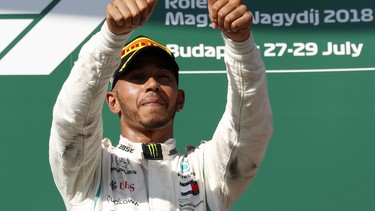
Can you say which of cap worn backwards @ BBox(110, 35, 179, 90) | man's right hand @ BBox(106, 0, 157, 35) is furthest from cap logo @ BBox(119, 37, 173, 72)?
man's right hand @ BBox(106, 0, 157, 35)

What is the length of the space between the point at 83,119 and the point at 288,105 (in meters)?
1.04

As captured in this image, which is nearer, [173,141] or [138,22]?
[138,22]

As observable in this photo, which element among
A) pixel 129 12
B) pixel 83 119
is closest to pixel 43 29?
pixel 83 119

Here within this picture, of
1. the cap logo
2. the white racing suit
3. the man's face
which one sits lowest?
the white racing suit

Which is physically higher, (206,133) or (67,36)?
(67,36)

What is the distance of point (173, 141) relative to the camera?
2428 mm

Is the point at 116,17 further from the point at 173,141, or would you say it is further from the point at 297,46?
the point at 297,46

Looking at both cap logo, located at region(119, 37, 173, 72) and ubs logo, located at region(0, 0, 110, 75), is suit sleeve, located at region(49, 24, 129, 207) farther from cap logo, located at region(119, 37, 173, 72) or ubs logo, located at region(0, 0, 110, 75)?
ubs logo, located at region(0, 0, 110, 75)

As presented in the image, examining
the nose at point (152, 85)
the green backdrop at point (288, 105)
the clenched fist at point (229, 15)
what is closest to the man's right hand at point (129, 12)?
the clenched fist at point (229, 15)

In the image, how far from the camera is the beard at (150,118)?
92.8 inches

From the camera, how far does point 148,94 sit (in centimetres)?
236

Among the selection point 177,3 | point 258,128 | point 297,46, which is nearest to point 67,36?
point 177,3

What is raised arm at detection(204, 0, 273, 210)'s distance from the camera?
6.63ft

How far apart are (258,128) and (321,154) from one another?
857 mm
